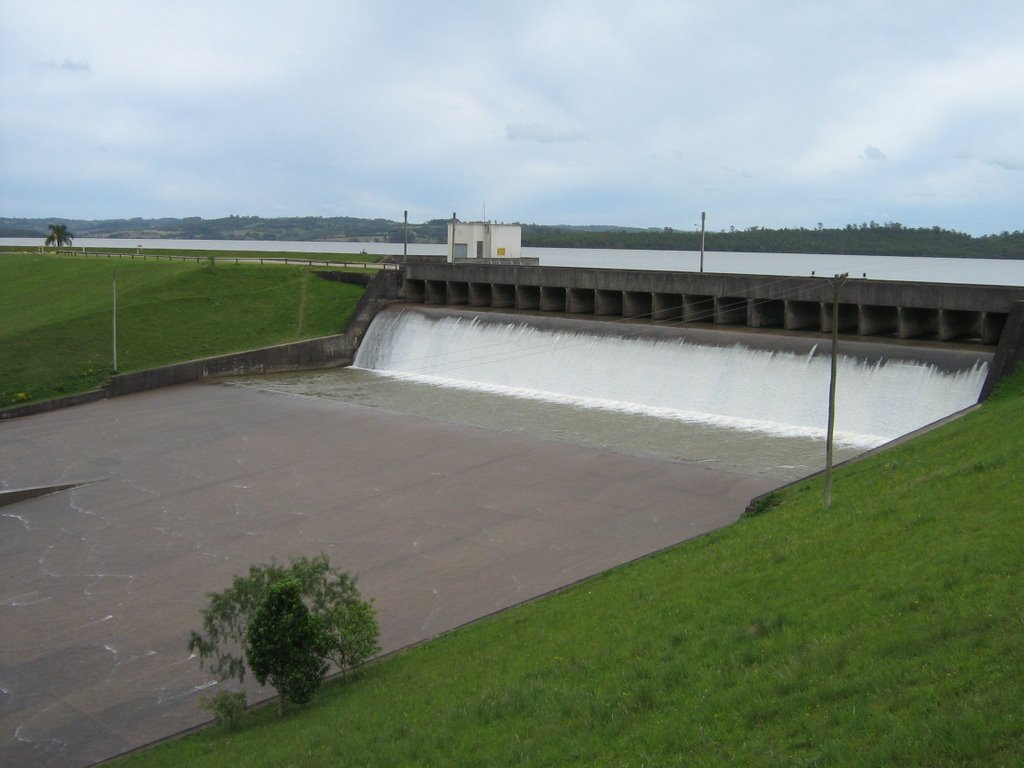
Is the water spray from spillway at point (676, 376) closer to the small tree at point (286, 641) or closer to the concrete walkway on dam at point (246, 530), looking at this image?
the concrete walkway on dam at point (246, 530)

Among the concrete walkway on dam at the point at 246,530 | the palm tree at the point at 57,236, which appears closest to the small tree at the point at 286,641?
the concrete walkway on dam at the point at 246,530

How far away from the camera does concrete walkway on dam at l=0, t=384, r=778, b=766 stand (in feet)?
48.4

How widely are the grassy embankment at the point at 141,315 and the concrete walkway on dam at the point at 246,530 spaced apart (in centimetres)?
708

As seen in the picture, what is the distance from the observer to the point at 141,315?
45250mm

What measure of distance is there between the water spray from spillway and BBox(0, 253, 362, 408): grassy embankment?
5.18m

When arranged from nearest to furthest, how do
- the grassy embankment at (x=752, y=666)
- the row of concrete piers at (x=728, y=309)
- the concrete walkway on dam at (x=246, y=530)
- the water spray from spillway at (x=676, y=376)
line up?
the grassy embankment at (x=752, y=666)
the concrete walkway on dam at (x=246, y=530)
the water spray from spillway at (x=676, y=376)
the row of concrete piers at (x=728, y=309)

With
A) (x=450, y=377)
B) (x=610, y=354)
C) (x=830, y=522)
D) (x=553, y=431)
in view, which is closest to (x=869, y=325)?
(x=610, y=354)

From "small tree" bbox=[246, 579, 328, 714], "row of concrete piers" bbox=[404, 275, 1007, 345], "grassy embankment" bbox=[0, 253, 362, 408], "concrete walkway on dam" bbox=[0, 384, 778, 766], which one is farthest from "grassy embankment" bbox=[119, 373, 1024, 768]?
"grassy embankment" bbox=[0, 253, 362, 408]

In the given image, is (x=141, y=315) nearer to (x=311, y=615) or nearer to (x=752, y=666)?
(x=311, y=615)

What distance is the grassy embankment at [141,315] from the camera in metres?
38.8

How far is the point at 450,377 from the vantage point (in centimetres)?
4016

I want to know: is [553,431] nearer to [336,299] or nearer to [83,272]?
[336,299]

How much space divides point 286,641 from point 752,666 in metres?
5.83

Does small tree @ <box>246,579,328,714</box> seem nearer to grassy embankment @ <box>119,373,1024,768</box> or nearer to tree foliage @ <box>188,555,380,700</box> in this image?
tree foliage @ <box>188,555,380,700</box>
